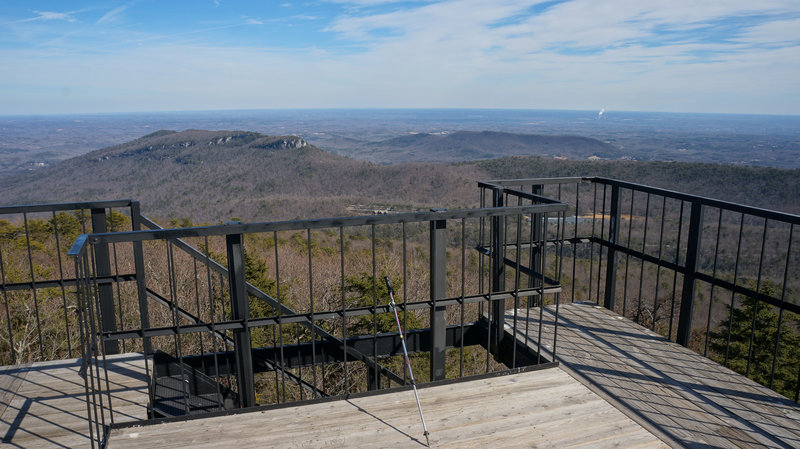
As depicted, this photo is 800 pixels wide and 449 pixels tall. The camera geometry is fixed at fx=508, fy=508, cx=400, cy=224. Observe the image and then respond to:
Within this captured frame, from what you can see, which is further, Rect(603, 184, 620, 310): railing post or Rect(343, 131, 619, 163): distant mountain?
Rect(343, 131, 619, 163): distant mountain

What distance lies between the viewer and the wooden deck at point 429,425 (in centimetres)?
301

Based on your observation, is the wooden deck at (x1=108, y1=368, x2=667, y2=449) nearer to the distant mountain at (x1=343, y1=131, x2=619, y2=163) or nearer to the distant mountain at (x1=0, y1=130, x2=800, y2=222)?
the distant mountain at (x1=0, y1=130, x2=800, y2=222)

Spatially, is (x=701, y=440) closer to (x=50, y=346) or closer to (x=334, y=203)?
(x=50, y=346)

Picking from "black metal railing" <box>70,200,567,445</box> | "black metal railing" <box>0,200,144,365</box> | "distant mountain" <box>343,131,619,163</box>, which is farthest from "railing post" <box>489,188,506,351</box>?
"distant mountain" <box>343,131,619,163</box>

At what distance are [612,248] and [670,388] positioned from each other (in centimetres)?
211

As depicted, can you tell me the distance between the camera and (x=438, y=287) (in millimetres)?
3660

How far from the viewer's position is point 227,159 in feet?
251

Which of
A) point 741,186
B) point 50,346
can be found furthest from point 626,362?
point 741,186

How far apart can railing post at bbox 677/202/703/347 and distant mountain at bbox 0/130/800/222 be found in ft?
121

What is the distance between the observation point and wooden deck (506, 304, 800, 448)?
328cm

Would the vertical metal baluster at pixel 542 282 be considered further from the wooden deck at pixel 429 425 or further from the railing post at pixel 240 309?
the railing post at pixel 240 309

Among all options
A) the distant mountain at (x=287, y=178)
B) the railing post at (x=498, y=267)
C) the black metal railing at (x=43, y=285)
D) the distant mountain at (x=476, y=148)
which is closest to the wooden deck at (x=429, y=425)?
the railing post at (x=498, y=267)

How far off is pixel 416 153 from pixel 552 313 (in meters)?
101

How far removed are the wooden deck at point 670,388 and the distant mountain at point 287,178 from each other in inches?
1455
